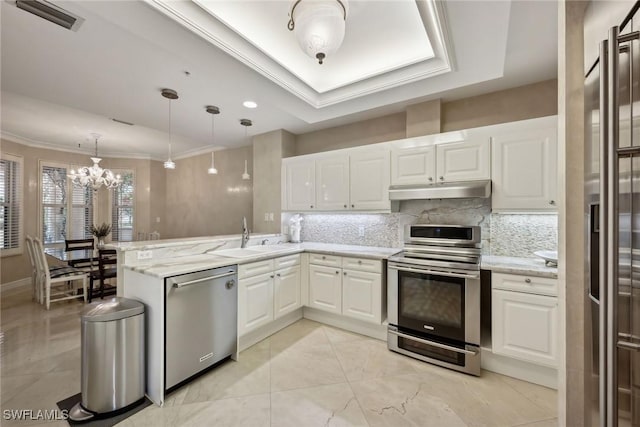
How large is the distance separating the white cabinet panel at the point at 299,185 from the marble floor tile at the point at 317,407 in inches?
85.6

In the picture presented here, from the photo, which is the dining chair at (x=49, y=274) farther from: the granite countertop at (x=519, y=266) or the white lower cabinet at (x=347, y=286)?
the granite countertop at (x=519, y=266)

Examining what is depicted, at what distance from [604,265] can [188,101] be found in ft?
12.2

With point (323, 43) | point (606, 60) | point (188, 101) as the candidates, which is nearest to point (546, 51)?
point (606, 60)

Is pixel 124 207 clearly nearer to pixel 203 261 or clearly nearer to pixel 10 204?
pixel 10 204

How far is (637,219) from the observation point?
30.5 inches

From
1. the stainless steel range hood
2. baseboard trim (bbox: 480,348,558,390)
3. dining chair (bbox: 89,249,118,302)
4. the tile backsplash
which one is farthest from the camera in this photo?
dining chair (bbox: 89,249,118,302)

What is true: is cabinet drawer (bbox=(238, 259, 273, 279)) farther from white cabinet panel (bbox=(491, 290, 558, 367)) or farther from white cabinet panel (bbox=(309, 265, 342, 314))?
white cabinet panel (bbox=(491, 290, 558, 367))

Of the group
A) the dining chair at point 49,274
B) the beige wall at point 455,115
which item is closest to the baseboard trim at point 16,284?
the dining chair at point 49,274

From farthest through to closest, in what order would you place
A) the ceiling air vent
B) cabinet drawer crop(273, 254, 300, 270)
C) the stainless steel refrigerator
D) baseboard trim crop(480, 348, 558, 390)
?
cabinet drawer crop(273, 254, 300, 270) → baseboard trim crop(480, 348, 558, 390) → the ceiling air vent → the stainless steel refrigerator

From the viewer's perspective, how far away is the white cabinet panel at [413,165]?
276 centimetres

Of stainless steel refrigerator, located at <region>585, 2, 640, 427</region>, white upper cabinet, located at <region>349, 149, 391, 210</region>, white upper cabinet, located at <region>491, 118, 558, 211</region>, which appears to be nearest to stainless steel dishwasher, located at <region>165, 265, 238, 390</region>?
white upper cabinet, located at <region>349, 149, 391, 210</region>

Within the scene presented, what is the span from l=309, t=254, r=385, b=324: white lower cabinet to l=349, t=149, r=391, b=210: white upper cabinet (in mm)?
712

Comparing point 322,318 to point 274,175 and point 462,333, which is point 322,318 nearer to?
point 462,333

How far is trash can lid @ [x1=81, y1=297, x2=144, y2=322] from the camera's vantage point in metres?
1.75
